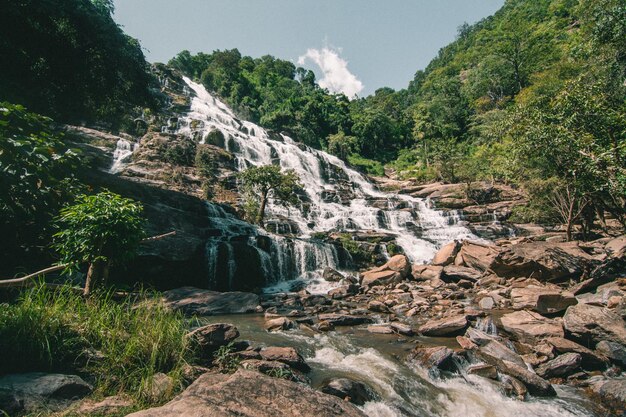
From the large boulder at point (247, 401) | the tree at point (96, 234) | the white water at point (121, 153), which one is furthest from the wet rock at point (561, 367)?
the white water at point (121, 153)

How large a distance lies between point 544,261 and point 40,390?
16.7 m

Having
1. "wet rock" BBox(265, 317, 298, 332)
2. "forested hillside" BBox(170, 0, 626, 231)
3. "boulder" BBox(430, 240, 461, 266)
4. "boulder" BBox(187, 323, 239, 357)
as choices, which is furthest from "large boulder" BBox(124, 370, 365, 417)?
"boulder" BBox(430, 240, 461, 266)

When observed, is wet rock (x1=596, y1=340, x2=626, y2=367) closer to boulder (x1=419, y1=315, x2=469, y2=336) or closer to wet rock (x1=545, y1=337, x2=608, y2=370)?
wet rock (x1=545, y1=337, x2=608, y2=370)

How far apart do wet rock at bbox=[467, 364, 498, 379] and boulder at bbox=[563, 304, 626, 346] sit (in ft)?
9.14

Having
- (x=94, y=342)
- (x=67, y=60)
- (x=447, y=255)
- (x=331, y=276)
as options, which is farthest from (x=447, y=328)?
(x=67, y=60)

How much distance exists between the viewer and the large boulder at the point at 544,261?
A: 1320cm

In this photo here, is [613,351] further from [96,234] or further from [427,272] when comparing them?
[427,272]

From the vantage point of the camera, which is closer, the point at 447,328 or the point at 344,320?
the point at 447,328

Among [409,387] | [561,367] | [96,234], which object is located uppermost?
[96,234]

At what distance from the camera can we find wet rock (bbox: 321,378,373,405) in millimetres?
4973

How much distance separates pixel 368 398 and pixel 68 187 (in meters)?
5.96

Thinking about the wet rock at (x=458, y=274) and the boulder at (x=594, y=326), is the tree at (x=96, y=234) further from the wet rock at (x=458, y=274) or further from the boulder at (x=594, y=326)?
the wet rock at (x=458, y=274)

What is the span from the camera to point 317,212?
29.8 m

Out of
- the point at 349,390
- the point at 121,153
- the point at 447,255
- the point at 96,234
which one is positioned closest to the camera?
the point at 96,234
